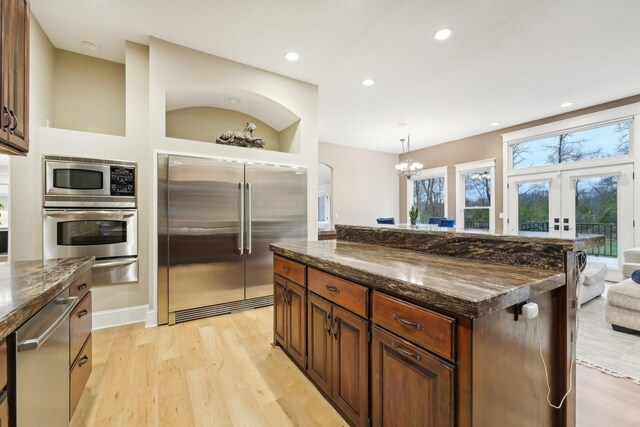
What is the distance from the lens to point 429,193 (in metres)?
7.69

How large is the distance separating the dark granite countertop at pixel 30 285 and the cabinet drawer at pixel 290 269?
1241mm

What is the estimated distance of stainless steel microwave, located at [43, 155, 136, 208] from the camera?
2662mm

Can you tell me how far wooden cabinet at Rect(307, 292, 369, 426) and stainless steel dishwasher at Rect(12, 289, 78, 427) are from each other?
1.26 meters

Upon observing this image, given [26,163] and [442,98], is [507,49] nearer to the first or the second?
[442,98]

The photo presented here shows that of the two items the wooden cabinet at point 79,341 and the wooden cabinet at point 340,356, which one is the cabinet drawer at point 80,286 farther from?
the wooden cabinet at point 340,356

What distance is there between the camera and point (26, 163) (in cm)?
258

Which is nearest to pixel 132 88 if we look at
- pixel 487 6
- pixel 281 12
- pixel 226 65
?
pixel 226 65

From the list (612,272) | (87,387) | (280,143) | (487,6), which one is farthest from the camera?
(612,272)

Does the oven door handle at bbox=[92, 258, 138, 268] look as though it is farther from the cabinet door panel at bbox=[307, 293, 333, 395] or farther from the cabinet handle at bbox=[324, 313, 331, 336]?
the cabinet handle at bbox=[324, 313, 331, 336]

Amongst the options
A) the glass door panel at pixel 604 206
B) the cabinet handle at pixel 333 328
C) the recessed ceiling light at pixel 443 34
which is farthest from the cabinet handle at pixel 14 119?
the glass door panel at pixel 604 206

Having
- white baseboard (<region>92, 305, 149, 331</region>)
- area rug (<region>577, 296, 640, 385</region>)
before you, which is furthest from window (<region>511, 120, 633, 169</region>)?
white baseboard (<region>92, 305, 149, 331</region>)

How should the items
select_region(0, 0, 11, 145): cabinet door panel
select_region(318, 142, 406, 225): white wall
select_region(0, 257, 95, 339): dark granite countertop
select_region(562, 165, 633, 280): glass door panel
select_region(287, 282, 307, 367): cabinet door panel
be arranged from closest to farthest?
select_region(0, 257, 95, 339): dark granite countertop → select_region(0, 0, 11, 145): cabinet door panel → select_region(287, 282, 307, 367): cabinet door panel → select_region(562, 165, 633, 280): glass door panel → select_region(318, 142, 406, 225): white wall

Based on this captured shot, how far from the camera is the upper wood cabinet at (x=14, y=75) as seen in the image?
1.36 metres

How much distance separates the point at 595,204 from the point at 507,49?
3550 millimetres
